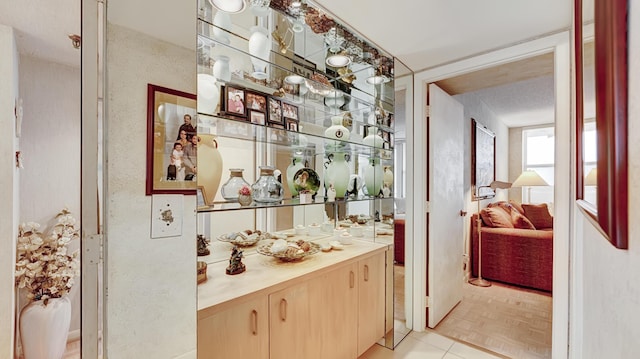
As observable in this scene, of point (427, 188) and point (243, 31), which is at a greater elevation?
point (243, 31)

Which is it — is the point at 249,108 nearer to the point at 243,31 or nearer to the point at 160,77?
the point at 243,31

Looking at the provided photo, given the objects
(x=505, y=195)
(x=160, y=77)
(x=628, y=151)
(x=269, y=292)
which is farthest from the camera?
(x=505, y=195)

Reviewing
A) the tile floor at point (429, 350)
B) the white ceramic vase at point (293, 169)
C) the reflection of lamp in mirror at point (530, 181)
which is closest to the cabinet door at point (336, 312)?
the tile floor at point (429, 350)

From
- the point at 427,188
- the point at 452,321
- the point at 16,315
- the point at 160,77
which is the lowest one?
the point at 452,321

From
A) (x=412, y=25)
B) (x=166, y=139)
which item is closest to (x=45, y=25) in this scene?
(x=166, y=139)

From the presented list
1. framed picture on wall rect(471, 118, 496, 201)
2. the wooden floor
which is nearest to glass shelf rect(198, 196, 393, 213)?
the wooden floor

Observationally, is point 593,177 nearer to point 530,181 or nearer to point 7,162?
point 7,162

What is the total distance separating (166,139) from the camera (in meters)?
1.02

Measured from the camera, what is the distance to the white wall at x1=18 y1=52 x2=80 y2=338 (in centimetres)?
85

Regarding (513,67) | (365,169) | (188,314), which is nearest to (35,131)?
(188,314)

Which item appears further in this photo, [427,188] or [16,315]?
[427,188]

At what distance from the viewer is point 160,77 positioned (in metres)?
1.00

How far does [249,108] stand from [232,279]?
2.99 ft

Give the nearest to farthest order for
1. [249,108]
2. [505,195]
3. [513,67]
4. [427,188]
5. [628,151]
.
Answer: [628,151], [249,108], [513,67], [427,188], [505,195]
